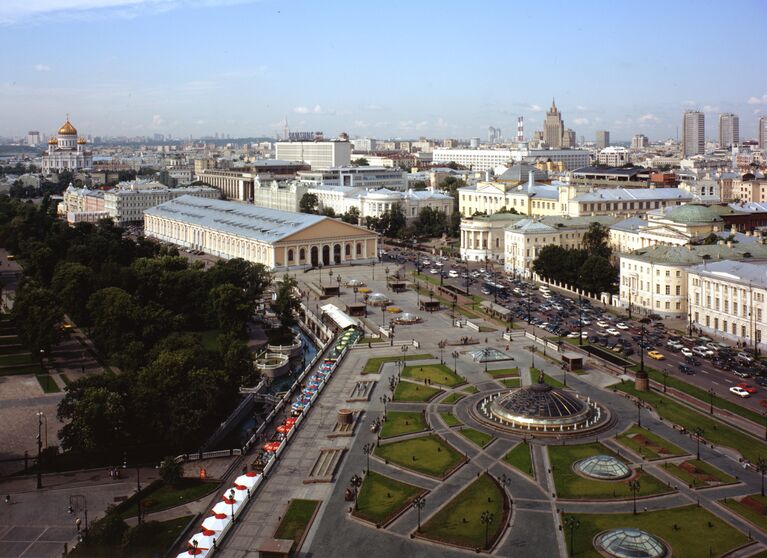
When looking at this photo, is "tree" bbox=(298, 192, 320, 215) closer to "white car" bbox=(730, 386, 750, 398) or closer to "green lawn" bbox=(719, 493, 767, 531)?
"white car" bbox=(730, 386, 750, 398)

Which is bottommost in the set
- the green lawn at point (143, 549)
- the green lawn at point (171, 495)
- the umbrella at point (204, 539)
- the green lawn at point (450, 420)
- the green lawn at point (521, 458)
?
the green lawn at point (171, 495)

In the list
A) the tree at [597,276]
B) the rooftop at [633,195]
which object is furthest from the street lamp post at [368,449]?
the rooftop at [633,195]

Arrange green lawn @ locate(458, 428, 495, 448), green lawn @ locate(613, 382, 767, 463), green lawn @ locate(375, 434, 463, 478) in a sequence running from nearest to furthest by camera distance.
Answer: green lawn @ locate(375, 434, 463, 478) < green lawn @ locate(613, 382, 767, 463) < green lawn @ locate(458, 428, 495, 448)

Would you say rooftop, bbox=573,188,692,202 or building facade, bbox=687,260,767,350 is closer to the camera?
building facade, bbox=687,260,767,350

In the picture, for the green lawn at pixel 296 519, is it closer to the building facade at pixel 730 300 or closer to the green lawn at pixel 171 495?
the green lawn at pixel 171 495

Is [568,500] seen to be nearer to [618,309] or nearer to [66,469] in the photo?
[66,469]

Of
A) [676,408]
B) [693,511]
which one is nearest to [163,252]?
[676,408]

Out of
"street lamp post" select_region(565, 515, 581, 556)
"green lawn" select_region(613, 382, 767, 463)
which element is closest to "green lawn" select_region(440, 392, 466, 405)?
"green lawn" select_region(613, 382, 767, 463)

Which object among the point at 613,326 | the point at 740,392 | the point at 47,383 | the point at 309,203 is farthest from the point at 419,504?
the point at 309,203
